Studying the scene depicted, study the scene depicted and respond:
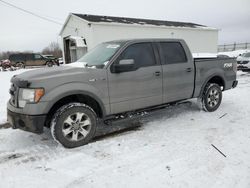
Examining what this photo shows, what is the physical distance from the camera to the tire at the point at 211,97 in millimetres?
5878

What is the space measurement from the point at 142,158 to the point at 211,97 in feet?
10.7

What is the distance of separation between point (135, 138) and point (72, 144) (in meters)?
1.16

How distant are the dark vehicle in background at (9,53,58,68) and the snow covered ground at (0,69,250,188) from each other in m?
26.7

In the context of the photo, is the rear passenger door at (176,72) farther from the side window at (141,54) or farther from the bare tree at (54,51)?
the bare tree at (54,51)

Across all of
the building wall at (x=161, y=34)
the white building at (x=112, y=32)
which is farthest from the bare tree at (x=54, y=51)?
the building wall at (x=161, y=34)

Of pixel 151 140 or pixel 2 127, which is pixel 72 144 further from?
pixel 2 127

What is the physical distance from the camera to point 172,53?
17.2ft

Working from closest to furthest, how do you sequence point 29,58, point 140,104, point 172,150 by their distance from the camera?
point 172,150 < point 140,104 < point 29,58

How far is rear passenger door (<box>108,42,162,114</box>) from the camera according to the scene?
438 centimetres

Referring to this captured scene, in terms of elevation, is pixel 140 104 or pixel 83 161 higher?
pixel 140 104

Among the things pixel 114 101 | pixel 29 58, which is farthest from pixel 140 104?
pixel 29 58

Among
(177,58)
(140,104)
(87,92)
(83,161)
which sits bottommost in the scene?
(83,161)

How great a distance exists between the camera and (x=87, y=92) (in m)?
4.05

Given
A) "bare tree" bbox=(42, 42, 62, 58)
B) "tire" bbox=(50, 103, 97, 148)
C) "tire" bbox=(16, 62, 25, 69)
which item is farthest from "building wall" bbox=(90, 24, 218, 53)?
"bare tree" bbox=(42, 42, 62, 58)
